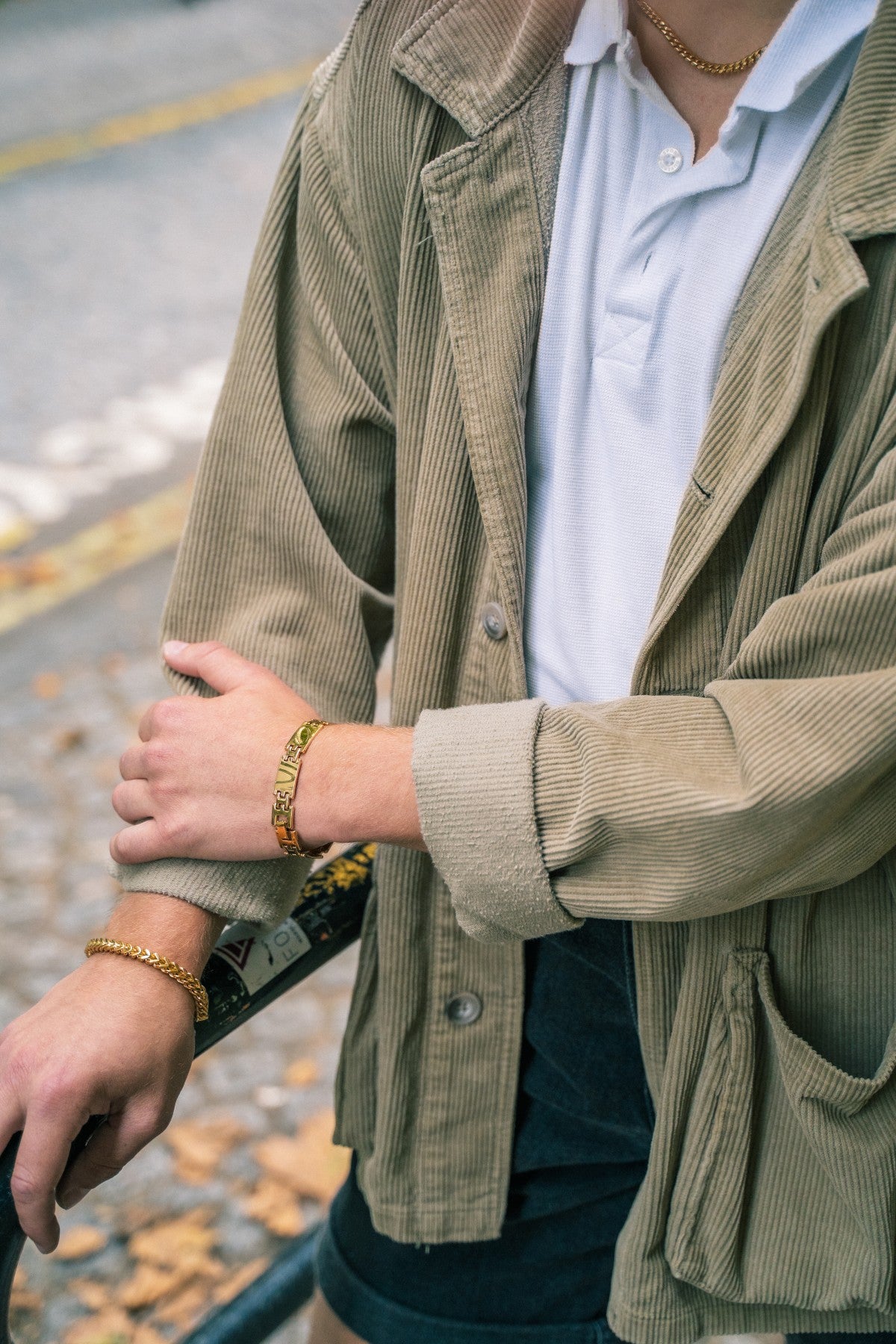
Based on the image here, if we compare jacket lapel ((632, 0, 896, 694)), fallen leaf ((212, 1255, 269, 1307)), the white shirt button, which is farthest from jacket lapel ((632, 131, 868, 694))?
fallen leaf ((212, 1255, 269, 1307))

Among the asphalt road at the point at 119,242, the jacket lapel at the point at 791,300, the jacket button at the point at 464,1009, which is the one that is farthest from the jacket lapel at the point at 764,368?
the asphalt road at the point at 119,242

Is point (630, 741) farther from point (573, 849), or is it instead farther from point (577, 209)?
point (577, 209)

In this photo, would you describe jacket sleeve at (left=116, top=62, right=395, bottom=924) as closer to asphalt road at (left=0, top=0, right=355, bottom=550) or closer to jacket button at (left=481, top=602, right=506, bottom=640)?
jacket button at (left=481, top=602, right=506, bottom=640)

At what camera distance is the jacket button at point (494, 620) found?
1.34m

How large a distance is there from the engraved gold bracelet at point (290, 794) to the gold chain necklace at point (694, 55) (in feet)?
2.42

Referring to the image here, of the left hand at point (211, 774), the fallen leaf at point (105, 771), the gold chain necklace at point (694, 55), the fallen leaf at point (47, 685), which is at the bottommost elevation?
the fallen leaf at point (105, 771)

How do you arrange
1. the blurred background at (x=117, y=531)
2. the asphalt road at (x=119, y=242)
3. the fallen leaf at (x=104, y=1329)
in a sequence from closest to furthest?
1. the fallen leaf at (x=104, y=1329)
2. the blurred background at (x=117, y=531)
3. the asphalt road at (x=119, y=242)

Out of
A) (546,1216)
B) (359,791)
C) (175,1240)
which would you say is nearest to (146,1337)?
(175,1240)

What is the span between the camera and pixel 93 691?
4.09 meters

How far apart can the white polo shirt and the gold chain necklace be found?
0.05 m

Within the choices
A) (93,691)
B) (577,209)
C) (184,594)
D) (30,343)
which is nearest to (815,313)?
(577,209)

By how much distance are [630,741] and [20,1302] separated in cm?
200

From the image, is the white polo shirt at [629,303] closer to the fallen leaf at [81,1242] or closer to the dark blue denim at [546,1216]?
the dark blue denim at [546,1216]

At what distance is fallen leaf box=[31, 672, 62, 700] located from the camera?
407 cm
